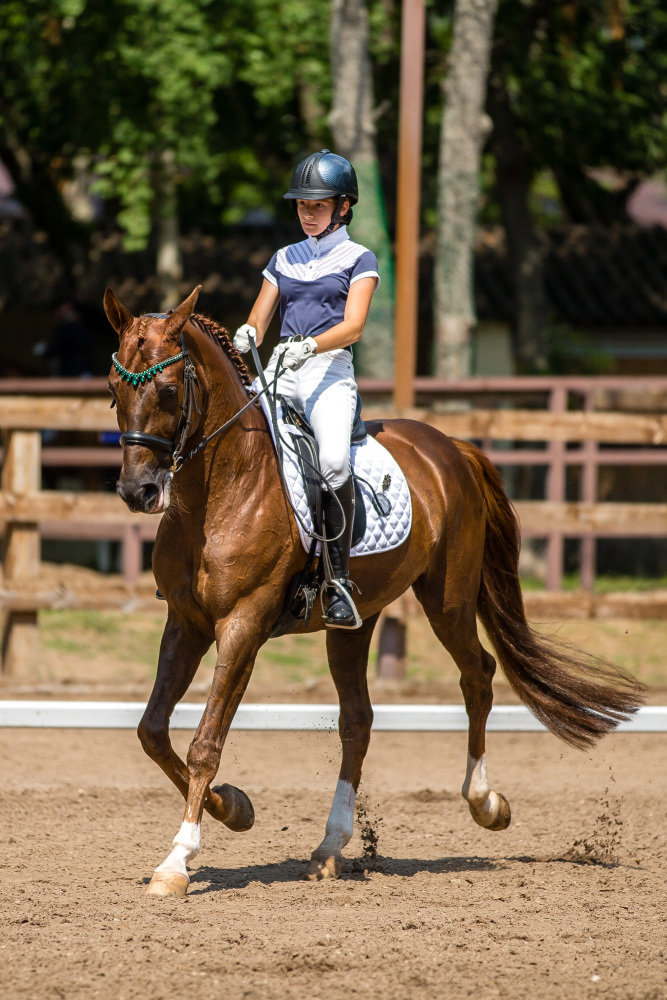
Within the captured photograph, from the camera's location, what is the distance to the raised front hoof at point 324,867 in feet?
16.0

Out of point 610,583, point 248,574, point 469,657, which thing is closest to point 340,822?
point 469,657

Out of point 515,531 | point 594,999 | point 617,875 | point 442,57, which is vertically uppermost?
point 442,57

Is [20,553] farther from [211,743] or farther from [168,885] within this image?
[168,885]

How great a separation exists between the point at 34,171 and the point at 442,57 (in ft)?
20.9

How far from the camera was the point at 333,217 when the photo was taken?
488cm

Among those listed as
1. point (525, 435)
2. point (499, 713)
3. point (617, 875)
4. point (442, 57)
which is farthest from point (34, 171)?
point (617, 875)

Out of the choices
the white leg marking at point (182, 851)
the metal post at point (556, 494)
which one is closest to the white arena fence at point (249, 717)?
the white leg marking at point (182, 851)

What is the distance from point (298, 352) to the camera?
455 cm

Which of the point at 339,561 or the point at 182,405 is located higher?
the point at 182,405

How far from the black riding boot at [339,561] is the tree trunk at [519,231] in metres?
11.7

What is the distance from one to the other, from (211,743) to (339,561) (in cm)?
86

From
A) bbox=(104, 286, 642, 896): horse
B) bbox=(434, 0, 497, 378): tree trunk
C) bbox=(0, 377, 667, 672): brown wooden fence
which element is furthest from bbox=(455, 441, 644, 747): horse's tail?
bbox=(434, 0, 497, 378): tree trunk

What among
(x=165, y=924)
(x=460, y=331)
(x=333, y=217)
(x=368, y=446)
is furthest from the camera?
(x=460, y=331)

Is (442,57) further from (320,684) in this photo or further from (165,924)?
(165,924)
